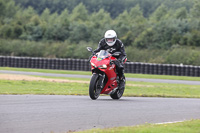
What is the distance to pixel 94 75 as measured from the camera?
10.3m

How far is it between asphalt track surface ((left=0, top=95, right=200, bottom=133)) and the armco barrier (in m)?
21.1

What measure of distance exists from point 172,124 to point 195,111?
2.52 m

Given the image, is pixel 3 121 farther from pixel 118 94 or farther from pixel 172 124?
pixel 118 94

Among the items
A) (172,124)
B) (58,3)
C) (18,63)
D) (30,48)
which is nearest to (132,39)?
(30,48)

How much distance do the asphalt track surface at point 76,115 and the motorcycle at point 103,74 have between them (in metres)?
1.04

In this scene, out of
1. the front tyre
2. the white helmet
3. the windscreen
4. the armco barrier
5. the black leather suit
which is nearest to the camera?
the front tyre

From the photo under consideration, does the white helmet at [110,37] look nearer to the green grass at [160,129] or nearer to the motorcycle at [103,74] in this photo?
the motorcycle at [103,74]

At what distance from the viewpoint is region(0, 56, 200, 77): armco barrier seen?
30.9m

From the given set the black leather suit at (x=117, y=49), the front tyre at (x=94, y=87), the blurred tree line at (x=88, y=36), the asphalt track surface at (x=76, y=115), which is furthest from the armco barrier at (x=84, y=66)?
the asphalt track surface at (x=76, y=115)

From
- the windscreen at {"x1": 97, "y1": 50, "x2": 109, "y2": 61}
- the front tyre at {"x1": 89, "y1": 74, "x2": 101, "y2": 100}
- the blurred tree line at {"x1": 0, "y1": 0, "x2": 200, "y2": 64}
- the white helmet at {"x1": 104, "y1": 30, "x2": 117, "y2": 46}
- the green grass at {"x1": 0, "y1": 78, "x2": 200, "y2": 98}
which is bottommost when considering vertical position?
the blurred tree line at {"x1": 0, "y1": 0, "x2": 200, "y2": 64}

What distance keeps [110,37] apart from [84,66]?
2128cm

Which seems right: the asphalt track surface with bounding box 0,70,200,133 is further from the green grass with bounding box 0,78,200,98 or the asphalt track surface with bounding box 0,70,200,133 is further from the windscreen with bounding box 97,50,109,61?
the green grass with bounding box 0,78,200,98

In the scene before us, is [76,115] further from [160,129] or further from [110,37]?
[110,37]

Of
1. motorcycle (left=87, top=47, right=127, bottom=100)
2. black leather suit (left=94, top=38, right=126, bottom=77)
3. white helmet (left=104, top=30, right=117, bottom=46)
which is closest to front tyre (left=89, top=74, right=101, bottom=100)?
motorcycle (left=87, top=47, right=127, bottom=100)
